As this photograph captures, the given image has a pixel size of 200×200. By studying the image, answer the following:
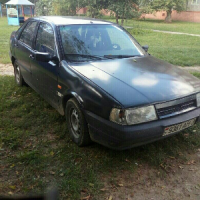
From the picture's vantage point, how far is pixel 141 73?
11.3 ft

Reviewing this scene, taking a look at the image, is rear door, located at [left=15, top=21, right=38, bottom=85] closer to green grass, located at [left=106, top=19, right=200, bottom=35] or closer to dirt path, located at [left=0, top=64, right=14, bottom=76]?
dirt path, located at [left=0, top=64, right=14, bottom=76]

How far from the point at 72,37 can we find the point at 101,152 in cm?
183

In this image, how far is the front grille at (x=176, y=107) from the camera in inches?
114

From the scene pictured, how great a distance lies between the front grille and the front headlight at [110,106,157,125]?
0.13 meters

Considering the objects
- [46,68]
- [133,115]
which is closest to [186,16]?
[46,68]

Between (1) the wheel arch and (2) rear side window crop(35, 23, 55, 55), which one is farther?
(2) rear side window crop(35, 23, 55, 55)

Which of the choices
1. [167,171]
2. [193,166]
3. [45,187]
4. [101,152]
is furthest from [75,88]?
[193,166]

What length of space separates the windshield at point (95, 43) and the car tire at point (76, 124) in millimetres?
750

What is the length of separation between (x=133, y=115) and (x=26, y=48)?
293 centimetres

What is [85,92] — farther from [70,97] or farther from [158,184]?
[158,184]

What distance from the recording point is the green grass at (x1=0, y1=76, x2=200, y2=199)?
272 cm

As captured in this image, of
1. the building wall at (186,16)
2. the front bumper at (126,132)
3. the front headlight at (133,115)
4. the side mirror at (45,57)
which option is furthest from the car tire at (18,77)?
the building wall at (186,16)

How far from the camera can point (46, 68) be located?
3.99 meters

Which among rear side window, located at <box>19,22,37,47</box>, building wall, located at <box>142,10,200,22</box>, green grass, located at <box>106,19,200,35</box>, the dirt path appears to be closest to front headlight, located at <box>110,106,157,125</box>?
rear side window, located at <box>19,22,37,47</box>
